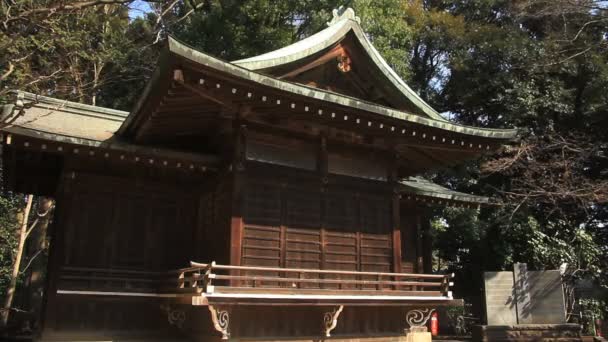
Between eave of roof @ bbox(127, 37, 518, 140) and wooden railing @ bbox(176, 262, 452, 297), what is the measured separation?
3.05m

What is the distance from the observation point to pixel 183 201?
10.6 metres

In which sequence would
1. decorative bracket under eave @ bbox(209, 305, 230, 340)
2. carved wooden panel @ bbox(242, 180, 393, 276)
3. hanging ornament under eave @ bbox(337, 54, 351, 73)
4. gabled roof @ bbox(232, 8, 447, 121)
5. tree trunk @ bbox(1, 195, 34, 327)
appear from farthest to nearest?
1. tree trunk @ bbox(1, 195, 34, 327)
2. hanging ornament under eave @ bbox(337, 54, 351, 73)
3. gabled roof @ bbox(232, 8, 447, 121)
4. carved wooden panel @ bbox(242, 180, 393, 276)
5. decorative bracket under eave @ bbox(209, 305, 230, 340)

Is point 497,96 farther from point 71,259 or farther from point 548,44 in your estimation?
point 71,259

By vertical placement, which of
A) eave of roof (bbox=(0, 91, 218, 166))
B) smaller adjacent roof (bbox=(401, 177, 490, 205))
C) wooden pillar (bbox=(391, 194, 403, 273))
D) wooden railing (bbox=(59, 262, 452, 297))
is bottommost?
wooden railing (bbox=(59, 262, 452, 297))

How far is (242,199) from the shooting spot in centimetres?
916

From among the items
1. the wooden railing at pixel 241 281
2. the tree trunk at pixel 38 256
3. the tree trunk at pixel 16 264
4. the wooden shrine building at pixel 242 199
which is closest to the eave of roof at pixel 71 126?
the wooden shrine building at pixel 242 199

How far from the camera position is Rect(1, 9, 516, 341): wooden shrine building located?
28.1 feet

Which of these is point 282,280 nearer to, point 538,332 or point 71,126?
point 71,126

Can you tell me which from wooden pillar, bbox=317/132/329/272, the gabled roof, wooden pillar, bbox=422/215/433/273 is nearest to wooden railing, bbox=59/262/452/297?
wooden pillar, bbox=317/132/329/272

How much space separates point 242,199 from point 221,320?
7.31 ft

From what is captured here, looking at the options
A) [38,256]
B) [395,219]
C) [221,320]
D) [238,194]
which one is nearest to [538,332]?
[395,219]

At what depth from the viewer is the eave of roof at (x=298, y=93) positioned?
7.35m

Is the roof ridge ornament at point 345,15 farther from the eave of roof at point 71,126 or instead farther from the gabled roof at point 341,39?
the eave of roof at point 71,126

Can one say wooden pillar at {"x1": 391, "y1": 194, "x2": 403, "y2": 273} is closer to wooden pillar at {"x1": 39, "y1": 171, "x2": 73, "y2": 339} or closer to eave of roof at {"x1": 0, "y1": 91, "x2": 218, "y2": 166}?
eave of roof at {"x1": 0, "y1": 91, "x2": 218, "y2": 166}
